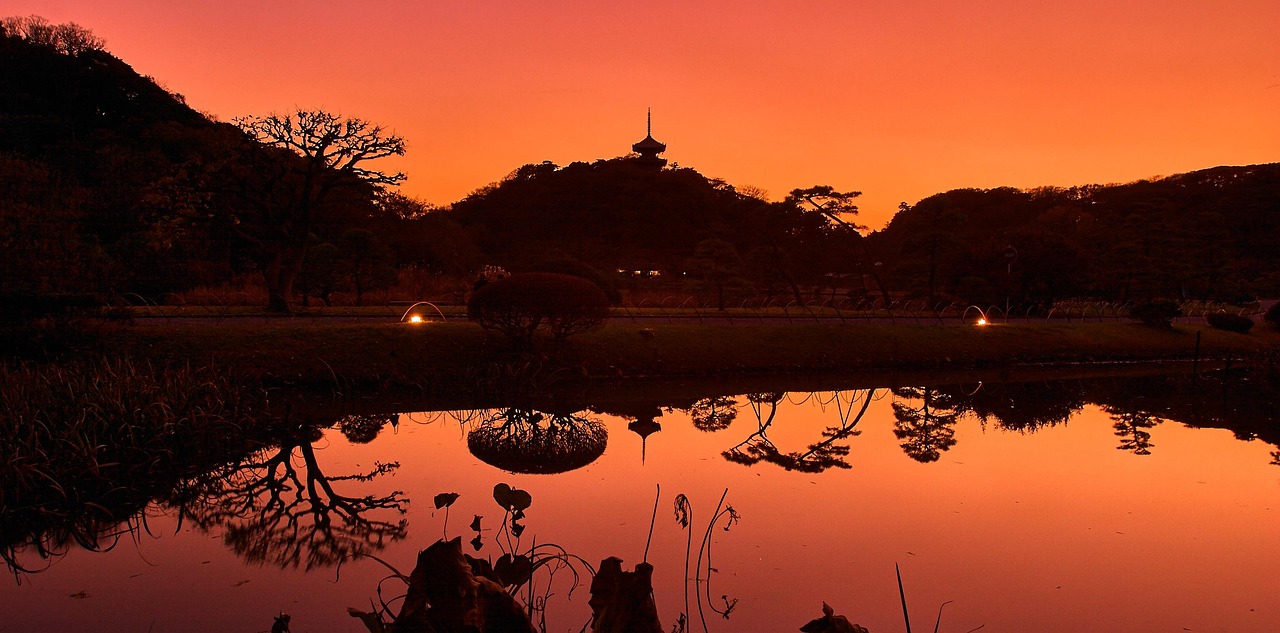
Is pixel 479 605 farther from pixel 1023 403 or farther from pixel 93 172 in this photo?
pixel 93 172

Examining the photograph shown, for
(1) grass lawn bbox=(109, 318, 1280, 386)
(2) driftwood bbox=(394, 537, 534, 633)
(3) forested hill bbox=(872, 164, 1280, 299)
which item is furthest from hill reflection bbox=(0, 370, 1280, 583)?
(3) forested hill bbox=(872, 164, 1280, 299)

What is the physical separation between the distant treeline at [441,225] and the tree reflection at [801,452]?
9909mm

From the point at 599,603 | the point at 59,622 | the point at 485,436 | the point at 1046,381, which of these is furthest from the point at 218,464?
the point at 1046,381

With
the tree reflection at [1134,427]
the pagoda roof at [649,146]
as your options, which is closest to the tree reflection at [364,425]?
the tree reflection at [1134,427]

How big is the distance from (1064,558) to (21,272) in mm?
13684

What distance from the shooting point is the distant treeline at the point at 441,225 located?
75.4 feet

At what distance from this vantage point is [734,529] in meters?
7.05

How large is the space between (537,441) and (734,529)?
4554mm

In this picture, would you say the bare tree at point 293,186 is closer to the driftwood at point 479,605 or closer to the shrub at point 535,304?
the shrub at point 535,304

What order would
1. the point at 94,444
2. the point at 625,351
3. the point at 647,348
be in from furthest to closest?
the point at 647,348, the point at 625,351, the point at 94,444

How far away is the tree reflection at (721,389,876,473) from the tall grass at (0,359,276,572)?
6.50 meters

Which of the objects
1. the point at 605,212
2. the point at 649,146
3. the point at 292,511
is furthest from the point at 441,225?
the point at 292,511

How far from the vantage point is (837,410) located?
47.0 ft

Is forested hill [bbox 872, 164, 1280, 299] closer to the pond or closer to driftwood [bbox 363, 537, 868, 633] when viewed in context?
the pond
